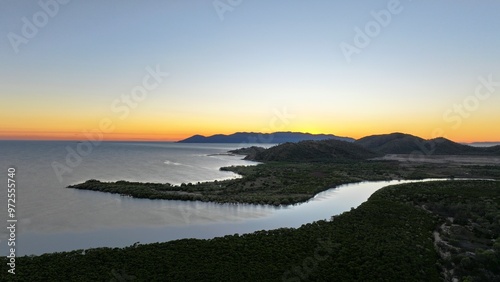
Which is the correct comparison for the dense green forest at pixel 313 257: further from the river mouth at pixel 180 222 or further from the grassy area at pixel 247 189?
the grassy area at pixel 247 189

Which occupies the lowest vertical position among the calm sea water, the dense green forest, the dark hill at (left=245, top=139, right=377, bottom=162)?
the calm sea water

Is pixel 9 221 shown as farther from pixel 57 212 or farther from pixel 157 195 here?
pixel 157 195

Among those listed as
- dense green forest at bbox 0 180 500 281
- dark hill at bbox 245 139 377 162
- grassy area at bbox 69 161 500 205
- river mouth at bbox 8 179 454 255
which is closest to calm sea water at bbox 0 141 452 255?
river mouth at bbox 8 179 454 255

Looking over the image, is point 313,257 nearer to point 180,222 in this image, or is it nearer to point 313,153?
point 180,222

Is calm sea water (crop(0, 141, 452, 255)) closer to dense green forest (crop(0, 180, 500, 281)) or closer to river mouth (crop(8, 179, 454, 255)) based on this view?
river mouth (crop(8, 179, 454, 255))

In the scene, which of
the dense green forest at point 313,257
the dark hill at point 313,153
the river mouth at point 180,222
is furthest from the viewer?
the dark hill at point 313,153

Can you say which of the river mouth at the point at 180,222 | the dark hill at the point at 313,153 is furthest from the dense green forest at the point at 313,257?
the dark hill at the point at 313,153

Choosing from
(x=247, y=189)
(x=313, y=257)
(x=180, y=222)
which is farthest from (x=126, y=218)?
(x=247, y=189)
